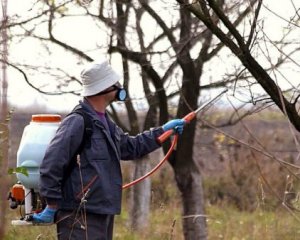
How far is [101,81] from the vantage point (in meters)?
4.28

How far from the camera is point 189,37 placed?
7707 millimetres

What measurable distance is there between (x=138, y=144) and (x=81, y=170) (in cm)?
63

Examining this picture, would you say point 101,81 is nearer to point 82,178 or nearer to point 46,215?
point 82,178

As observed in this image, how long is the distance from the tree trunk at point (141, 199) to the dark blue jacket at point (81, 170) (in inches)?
194

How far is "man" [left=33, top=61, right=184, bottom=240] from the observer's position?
400cm

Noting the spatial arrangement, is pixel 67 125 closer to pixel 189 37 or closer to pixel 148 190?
pixel 189 37

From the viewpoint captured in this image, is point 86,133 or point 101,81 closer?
point 86,133

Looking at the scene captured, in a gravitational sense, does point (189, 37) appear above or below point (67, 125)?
above

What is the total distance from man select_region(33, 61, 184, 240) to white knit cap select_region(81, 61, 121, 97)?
0.04ft

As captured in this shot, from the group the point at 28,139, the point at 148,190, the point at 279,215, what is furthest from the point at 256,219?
the point at 28,139

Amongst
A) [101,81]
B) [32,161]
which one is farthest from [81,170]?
[101,81]

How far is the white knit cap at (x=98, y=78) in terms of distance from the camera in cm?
426

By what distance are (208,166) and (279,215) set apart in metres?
5.46

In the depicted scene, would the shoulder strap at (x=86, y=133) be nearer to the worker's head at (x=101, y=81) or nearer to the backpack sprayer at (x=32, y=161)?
the worker's head at (x=101, y=81)
